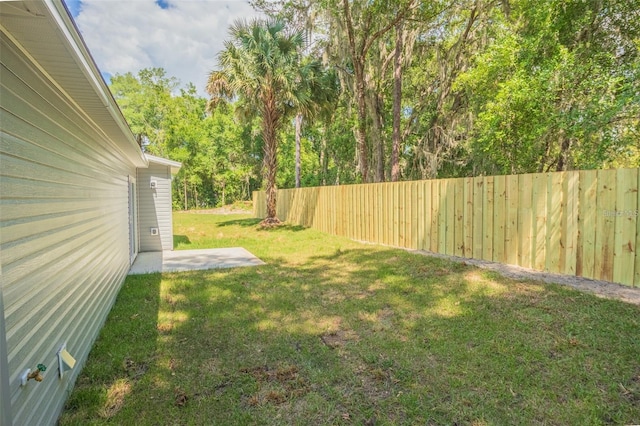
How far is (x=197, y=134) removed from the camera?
25.8m

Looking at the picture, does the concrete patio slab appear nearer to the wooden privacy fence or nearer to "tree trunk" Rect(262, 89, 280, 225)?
the wooden privacy fence

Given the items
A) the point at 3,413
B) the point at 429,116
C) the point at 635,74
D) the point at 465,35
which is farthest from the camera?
the point at 429,116

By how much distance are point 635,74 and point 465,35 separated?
5556 millimetres

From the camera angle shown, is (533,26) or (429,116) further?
(429,116)

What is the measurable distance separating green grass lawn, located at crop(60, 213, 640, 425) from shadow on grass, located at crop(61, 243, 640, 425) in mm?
14

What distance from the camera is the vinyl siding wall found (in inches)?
66.7

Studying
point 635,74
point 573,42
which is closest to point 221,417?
point 635,74

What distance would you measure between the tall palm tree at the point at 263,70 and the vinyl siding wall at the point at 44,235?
25.2 feet

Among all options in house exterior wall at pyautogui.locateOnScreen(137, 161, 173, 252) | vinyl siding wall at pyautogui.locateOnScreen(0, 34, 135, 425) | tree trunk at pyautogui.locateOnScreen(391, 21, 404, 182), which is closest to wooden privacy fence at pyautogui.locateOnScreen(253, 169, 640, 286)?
tree trunk at pyautogui.locateOnScreen(391, 21, 404, 182)

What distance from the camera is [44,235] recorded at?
2.21 m

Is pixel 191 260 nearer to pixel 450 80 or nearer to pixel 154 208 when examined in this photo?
pixel 154 208

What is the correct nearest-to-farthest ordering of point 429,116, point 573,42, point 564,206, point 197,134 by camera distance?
point 564,206, point 573,42, point 429,116, point 197,134

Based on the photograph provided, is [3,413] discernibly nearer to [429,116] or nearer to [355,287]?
[355,287]

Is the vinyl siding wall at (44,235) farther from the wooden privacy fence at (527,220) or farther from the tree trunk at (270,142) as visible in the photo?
the tree trunk at (270,142)
